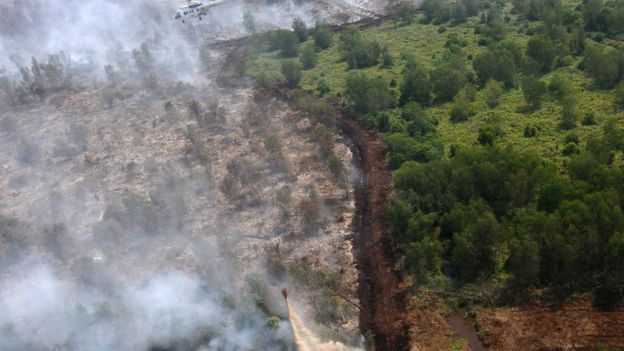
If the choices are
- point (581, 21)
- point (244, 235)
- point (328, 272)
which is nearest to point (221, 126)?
point (244, 235)

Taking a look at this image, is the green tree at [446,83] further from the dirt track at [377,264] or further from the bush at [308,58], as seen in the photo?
the bush at [308,58]

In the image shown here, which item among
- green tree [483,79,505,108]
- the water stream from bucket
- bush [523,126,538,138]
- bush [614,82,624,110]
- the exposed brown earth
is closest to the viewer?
the exposed brown earth

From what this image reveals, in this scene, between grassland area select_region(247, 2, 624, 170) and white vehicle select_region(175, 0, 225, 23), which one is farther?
white vehicle select_region(175, 0, 225, 23)

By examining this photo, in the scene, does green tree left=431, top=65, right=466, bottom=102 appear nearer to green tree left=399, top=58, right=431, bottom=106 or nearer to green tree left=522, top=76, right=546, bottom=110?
green tree left=399, top=58, right=431, bottom=106

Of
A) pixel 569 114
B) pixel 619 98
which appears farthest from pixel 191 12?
pixel 619 98

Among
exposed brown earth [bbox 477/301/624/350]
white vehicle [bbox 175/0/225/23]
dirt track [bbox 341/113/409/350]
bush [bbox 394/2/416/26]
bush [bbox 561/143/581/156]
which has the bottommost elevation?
exposed brown earth [bbox 477/301/624/350]

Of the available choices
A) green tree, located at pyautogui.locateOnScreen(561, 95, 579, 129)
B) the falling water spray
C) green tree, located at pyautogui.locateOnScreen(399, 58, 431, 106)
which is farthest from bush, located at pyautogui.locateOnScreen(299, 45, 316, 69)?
the falling water spray

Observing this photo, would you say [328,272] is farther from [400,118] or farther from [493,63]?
[493,63]
